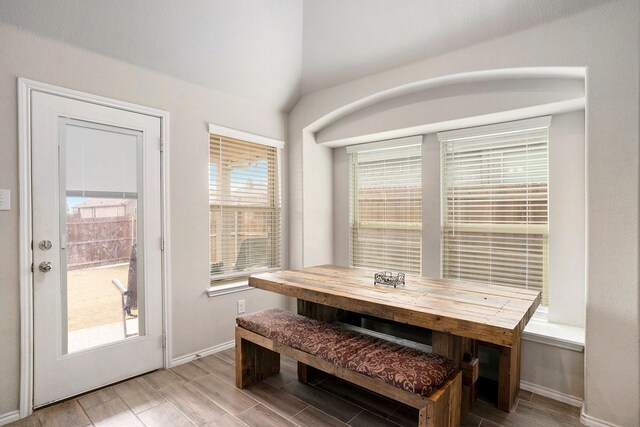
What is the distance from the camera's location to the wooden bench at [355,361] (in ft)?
5.38

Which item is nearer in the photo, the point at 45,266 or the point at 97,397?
the point at 45,266

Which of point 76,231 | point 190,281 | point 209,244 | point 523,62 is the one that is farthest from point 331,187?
point 76,231

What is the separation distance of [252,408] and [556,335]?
7.11ft

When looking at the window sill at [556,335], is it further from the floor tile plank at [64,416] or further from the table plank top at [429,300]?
the floor tile plank at [64,416]

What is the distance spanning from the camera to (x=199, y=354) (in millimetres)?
2990

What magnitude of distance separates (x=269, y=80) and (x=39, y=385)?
2964mm

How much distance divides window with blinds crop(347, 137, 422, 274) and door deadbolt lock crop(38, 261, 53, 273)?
2.75 meters

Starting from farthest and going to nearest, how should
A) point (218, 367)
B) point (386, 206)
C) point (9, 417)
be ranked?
point (386, 206) → point (218, 367) → point (9, 417)

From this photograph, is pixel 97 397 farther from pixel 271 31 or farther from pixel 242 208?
pixel 271 31

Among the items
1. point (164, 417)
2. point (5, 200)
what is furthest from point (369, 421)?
point (5, 200)

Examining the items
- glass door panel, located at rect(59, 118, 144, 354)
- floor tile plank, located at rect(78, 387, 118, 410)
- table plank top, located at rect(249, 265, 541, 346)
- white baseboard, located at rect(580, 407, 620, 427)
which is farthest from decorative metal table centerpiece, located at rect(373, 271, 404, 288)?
floor tile plank, located at rect(78, 387, 118, 410)

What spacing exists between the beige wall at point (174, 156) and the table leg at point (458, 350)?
2026 millimetres

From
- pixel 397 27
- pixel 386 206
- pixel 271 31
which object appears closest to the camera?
pixel 397 27

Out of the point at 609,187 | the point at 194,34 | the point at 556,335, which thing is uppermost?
the point at 194,34
